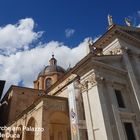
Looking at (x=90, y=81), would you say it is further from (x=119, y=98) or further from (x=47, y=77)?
(x=47, y=77)

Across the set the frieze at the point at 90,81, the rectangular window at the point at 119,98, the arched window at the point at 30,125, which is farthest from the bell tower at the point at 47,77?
the rectangular window at the point at 119,98

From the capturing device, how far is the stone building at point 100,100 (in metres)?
10.8

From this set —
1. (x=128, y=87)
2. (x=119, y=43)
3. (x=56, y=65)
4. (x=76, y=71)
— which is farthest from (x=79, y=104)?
(x=56, y=65)

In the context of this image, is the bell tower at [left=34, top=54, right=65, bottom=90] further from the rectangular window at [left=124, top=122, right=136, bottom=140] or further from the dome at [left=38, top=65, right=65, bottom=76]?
the rectangular window at [left=124, top=122, right=136, bottom=140]

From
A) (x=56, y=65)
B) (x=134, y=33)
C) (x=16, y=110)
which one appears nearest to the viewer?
(x=134, y=33)

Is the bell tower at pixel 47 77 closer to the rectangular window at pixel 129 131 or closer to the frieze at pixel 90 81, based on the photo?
the frieze at pixel 90 81

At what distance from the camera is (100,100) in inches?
426

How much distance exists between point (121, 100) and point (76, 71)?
138 inches

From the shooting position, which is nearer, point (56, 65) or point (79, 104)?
point (79, 104)

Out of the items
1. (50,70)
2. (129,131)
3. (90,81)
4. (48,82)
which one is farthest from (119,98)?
(50,70)

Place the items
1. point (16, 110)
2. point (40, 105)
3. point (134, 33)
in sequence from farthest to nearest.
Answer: point (16, 110)
point (134, 33)
point (40, 105)

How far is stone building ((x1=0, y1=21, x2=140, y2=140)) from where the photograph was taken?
35.3 feet

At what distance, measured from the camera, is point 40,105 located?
14.0m

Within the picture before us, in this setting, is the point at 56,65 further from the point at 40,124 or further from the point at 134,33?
the point at 40,124
